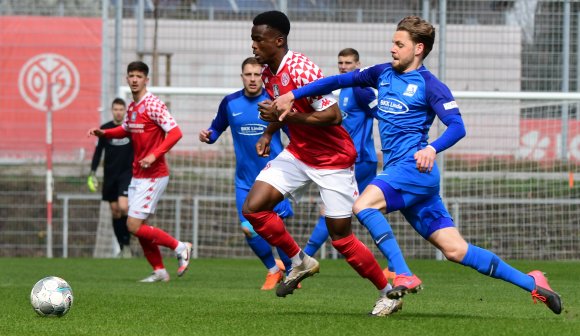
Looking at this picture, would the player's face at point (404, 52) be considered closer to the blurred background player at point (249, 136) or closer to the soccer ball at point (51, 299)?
the soccer ball at point (51, 299)

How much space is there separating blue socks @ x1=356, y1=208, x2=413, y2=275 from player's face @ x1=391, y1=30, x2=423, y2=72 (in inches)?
38.4

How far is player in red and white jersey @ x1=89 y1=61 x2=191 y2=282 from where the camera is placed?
1255cm

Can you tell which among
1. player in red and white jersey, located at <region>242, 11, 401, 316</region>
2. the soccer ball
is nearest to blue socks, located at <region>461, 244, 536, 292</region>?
player in red and white jersey, located at <region>242, 11, 401, 316</region>

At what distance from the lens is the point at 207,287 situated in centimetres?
1144

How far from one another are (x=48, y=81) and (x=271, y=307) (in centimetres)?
1327

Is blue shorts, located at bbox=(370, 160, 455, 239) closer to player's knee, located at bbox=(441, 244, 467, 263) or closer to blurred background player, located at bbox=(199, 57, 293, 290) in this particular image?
player's knee, located at bbox=(441, 244, 467, 263)

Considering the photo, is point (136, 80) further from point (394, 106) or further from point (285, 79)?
point (394, 106)

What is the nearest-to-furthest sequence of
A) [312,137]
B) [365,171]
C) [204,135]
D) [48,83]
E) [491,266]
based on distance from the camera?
[491,266], [312,137], [204,135], [365,171], [48,83]

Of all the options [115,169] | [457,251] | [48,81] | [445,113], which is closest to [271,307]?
[457,251]

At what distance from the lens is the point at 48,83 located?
2059 centimetres

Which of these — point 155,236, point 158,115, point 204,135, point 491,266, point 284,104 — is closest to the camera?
point 491,266

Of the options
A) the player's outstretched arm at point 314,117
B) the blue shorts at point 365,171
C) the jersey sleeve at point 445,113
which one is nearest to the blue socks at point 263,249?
the blue shorts at point 365,171

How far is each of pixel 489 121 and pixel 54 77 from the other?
8.01 metres

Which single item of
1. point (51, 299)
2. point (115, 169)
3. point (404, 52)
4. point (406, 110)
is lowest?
point (51, 299)
